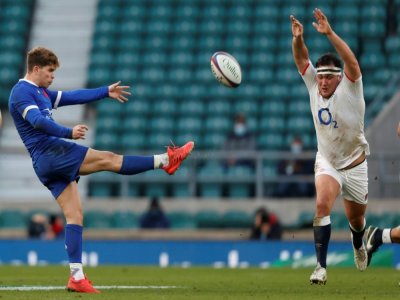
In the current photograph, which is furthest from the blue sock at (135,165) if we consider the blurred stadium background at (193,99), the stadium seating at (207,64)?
the stadium seating at (207,64)

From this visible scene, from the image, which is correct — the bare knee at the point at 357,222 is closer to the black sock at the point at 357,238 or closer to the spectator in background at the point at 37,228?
the black sock at the point at 357,238

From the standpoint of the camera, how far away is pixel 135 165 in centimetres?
911

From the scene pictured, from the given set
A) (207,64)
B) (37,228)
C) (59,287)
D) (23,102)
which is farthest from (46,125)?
(207,64)

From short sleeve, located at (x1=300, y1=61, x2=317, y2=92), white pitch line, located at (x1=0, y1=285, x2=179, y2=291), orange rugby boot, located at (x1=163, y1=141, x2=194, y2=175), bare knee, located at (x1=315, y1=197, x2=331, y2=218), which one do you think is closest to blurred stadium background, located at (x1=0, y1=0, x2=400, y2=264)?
short sleeve, located at (x1=300, y1=61, x2=317, y2=92)

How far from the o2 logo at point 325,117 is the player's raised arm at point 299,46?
47 centimetres

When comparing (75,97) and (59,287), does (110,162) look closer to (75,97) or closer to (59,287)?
(75,97)

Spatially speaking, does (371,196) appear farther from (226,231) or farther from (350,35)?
(350,35)

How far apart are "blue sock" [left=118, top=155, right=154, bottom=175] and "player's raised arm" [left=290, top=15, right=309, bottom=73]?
1.90 metres

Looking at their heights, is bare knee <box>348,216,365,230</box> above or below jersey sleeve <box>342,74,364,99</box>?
below

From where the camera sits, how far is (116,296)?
27.5ft

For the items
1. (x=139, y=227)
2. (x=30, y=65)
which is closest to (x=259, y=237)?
(x=139, y=227)

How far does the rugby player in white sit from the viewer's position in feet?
32.3

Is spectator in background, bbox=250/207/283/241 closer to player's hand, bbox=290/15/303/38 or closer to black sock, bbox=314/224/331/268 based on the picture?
black sock, bbox=314/224/331/268

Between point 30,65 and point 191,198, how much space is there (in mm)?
10139
